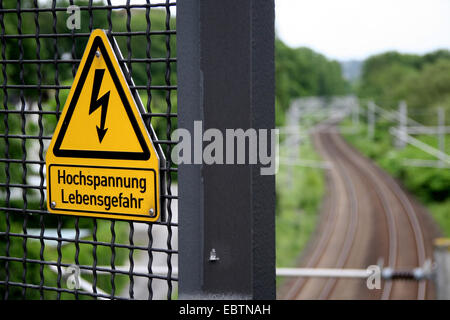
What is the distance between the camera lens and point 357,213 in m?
31.3

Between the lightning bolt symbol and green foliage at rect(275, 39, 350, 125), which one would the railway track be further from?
the lightning bolt symbol

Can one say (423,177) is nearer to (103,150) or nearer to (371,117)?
(371,117)

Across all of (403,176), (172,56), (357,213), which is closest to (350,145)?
(403,176)

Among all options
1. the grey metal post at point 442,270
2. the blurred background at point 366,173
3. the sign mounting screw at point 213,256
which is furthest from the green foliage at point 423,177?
the sign mounting screw at point 213,256

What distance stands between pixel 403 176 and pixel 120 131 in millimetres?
36760

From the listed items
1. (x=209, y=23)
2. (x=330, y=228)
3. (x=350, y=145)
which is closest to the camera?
(x=209, y=23)

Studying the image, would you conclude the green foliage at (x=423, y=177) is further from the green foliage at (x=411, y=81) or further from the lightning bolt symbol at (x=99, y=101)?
the lightning bolt symbol at (x=99, y=101)

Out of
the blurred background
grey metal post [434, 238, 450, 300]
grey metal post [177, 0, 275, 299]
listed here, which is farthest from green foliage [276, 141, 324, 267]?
grey metal post [177, 0, 275, 299]

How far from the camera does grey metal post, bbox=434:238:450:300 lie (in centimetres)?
341

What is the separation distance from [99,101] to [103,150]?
0.58 feet

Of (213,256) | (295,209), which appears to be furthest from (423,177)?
(213,256)

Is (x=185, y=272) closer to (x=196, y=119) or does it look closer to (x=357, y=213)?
(x=196, y=119)
